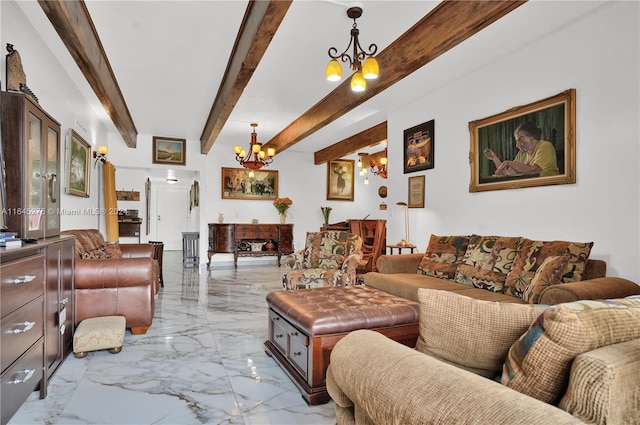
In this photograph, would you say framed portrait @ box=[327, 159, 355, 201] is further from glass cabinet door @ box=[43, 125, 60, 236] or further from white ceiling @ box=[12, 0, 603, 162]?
glass cabinet door @ box=[43, 125, 60, 236]

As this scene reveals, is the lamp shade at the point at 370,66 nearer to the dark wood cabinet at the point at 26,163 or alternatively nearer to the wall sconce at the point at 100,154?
the dark wood cabinet at the point at 26,163

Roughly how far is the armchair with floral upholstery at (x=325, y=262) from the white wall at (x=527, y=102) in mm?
1186

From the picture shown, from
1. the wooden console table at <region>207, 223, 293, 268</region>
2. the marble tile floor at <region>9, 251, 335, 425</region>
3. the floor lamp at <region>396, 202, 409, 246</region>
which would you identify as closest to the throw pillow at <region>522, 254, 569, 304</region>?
the marble tile floor at <region>9, 251, 335, 425</region>

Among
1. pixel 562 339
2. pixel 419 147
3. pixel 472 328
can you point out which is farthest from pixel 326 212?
pixel 562 339

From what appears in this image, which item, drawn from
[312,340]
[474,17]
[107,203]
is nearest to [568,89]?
[474,17]

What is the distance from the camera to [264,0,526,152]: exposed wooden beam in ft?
8.50

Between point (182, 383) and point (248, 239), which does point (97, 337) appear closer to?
point (182, 383)

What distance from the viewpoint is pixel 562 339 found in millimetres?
815

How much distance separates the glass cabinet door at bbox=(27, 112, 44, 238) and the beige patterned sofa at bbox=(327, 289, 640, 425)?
7.31ft

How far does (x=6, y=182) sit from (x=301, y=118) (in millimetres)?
4152

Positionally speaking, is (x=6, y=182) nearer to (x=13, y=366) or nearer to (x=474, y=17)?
(x=13, y=366)

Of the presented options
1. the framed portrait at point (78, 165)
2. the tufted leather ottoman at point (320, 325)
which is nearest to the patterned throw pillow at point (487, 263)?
the tufted leather ottoman at point (320, 325)

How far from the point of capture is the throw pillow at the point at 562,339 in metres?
0.81

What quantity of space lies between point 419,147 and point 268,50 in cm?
230
